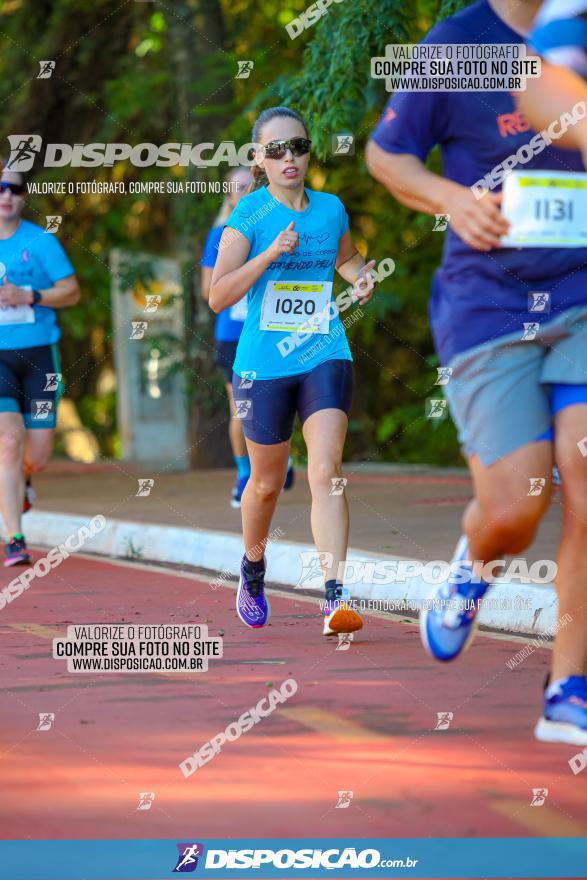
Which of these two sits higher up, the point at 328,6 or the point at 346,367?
the point at 328,6

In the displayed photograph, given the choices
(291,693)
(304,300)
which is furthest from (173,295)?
(291,693)

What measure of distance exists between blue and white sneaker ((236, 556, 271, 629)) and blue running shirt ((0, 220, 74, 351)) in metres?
3.16

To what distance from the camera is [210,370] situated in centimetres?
1892

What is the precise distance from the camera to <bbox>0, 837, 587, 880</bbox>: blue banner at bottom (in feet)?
13.0

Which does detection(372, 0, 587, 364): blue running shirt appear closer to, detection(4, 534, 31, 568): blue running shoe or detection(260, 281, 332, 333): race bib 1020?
detection(260, 281, 332, 333): race bib 1020

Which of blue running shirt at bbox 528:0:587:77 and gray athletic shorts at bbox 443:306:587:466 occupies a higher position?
blue running shirt at bbox 528:0:587:77

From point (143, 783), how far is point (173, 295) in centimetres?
1420

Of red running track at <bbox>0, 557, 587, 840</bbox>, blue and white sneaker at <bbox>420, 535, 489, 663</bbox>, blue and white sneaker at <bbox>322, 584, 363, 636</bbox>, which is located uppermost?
blue and white sneaker at <bbox>420, 535, 489, 663</bbox>

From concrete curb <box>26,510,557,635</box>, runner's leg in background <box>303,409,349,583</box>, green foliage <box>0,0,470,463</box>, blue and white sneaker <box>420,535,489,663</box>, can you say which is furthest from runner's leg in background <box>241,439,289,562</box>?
green foliage <box>0,0,470,463</box>

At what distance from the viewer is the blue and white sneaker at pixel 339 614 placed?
7281 mm

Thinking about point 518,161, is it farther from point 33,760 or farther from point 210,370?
point 210,370

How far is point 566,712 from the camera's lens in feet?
16.9

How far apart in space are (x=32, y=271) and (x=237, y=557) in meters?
2.05

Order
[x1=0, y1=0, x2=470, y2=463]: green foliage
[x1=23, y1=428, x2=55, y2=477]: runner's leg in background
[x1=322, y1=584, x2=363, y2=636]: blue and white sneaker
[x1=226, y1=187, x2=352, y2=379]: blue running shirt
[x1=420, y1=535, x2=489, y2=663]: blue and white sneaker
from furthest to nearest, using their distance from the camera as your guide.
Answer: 1. [x1=0, y1=0, x2=470, y2=463]: green foliage
2. [x1=23, y1=428, x2=55, y2=477]: runner's leg in background
3. [x1=226, y1=187, x2=352, y2=379]: blue running shirt
4. [x1=322, y1=584, x2=363, y2=636]: blue and white sneaker
5. [x1=420, y1=535, x2=489, y2=663]: blue and white sneaker
